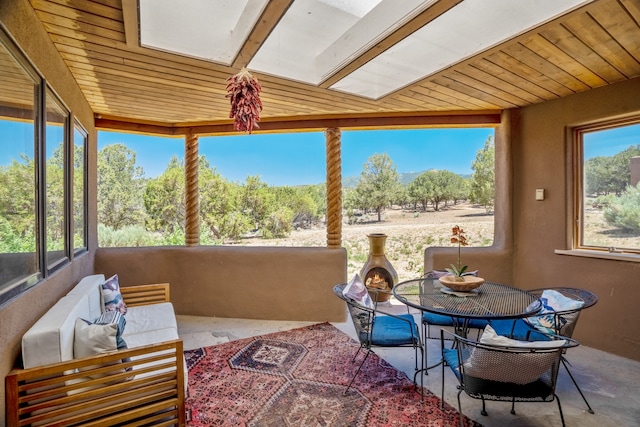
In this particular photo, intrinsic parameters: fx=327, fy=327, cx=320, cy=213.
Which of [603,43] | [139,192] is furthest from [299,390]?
[139,192]

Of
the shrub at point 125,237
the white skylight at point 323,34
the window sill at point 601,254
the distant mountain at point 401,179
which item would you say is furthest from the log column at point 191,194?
the window sill at point 601,254

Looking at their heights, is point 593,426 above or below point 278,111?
below

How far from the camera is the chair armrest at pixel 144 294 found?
3.40 metres

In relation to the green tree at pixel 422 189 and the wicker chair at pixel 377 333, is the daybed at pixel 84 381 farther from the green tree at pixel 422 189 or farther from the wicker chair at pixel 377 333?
the green tree at pixel 422 189

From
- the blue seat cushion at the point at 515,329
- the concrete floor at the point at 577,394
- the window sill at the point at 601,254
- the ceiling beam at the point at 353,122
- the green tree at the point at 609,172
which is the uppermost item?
the ceiling beam at the point at 353,122

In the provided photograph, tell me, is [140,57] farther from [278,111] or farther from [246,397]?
[246,397]

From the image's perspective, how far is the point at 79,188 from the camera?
131 inches

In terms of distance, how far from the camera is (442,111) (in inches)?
155

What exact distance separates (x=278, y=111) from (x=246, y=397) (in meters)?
2.96

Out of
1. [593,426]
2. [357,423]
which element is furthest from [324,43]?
[593,426]

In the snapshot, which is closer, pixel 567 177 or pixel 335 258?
pixel 567 177

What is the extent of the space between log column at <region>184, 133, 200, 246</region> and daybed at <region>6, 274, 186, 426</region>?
2.26 m

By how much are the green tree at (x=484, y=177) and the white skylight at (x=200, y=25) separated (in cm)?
383

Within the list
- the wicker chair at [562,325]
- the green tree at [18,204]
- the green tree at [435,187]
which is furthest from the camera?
the green tree at [435,187]
